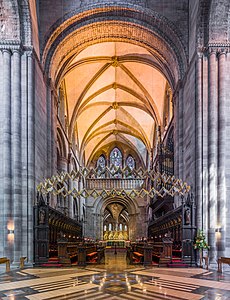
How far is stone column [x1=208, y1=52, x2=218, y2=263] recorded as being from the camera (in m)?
15.4

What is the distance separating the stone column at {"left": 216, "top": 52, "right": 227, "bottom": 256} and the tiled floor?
8.19 feet

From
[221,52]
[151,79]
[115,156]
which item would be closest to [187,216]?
[221,52]

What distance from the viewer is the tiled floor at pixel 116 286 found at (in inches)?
340

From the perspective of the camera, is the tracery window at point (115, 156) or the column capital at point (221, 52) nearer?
the column capital at point (221, 52)

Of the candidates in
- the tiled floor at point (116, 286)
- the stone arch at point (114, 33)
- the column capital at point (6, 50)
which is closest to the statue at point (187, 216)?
the tiled floor at point (116, 286)

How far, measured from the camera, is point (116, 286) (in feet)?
33.0

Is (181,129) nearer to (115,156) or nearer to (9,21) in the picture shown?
(9,21)

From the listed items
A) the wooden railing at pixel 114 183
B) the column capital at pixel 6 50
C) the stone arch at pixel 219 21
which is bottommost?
the wooden railing at pixel 114 183

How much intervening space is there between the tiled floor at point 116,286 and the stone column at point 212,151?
2716mm

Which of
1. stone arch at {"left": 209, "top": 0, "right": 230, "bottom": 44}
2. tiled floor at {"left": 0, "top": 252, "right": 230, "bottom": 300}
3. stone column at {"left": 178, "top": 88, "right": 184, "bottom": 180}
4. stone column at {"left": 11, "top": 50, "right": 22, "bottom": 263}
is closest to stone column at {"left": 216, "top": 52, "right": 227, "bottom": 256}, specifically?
stone arch at {"left": 209, "top": 0, "right": 230, "bottom": 44}

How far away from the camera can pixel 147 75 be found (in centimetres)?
2819

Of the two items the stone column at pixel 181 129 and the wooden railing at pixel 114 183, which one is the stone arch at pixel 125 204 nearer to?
the wooden railing at pixel 114 183

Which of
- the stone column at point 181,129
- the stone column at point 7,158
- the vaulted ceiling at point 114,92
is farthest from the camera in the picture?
the vaulted ceiling at point 114,92

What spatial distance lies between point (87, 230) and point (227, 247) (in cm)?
2968
